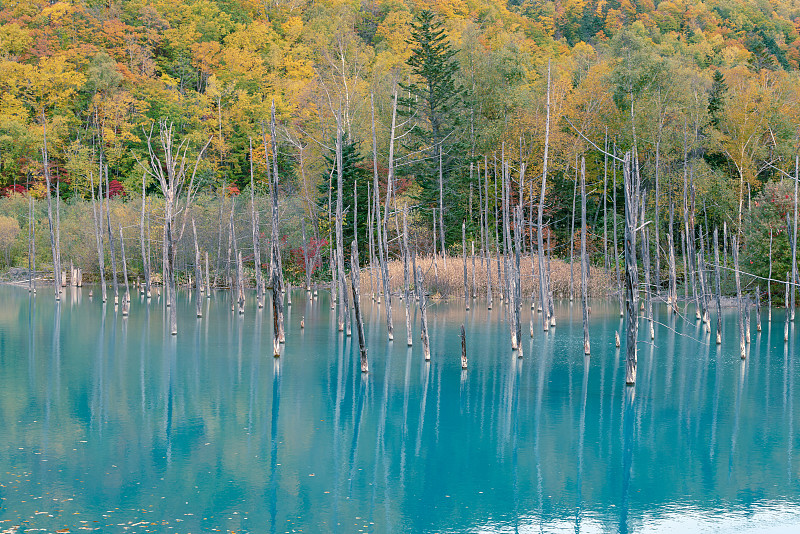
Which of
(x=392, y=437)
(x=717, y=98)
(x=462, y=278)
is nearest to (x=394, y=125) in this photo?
(x=392, y=437)

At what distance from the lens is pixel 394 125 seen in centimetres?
2539

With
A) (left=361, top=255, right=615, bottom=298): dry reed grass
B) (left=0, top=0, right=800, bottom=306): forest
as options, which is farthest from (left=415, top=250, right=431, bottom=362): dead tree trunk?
(left=361, top=255, right=615, bottom=298): dry reed grass

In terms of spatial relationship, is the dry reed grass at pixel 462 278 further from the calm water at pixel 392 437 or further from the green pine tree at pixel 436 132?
the calm water at pixel 392 437

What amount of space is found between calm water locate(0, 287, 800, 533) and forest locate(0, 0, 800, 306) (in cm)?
437

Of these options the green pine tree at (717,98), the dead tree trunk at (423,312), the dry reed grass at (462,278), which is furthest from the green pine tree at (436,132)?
the dead tree trunk at (423,312)

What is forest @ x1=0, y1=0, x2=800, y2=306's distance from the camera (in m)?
39.6

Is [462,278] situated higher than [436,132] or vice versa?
[436,132]

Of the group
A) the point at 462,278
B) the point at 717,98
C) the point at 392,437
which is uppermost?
the point at 717,98

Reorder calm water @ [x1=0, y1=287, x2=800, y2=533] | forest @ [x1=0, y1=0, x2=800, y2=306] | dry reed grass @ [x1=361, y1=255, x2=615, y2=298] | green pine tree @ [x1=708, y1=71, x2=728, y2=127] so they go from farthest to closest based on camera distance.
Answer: green pine tree @ [x1=708, y1=71, x2=728, y2=127], forest @ [x1=0, y1=0, x2=800, y2=306], dry reed grass @ [x1=361, y1=255, x2=615, y2=298], calm water @ [x1=0, y1=287, x2=800, y2=533]

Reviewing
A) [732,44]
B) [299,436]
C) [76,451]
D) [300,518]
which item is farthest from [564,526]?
[732,44]

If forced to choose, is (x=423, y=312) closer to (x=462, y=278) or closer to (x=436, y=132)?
(x=462, y=278)

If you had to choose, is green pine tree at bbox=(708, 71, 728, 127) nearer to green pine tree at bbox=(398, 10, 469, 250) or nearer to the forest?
the forest

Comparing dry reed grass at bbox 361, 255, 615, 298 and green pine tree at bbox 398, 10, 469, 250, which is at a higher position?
green pine tree at bbox 398, 10, 469, 250

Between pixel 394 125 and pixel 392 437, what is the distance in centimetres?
1327
